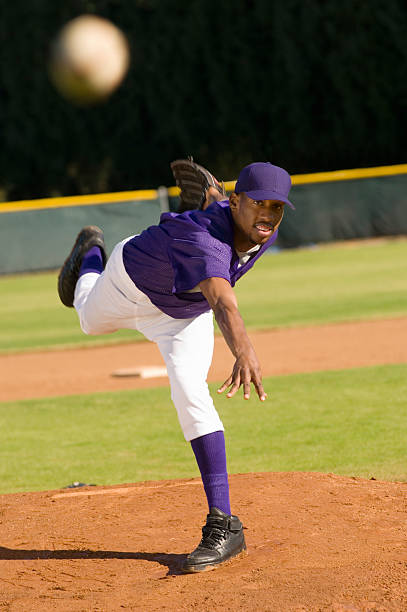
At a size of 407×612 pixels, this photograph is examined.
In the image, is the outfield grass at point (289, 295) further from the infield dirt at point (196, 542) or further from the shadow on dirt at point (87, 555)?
the shadow on dirt at point (87, 555)

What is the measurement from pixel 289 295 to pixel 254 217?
9.91 m

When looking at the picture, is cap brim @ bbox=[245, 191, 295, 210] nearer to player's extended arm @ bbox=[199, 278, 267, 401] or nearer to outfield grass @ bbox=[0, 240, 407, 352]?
player's extended arm @ bbox=[199, 278, 267, 401]

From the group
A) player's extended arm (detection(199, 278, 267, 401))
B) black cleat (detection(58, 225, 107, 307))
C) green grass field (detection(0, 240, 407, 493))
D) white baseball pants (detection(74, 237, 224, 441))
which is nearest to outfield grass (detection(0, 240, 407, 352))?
green grass field (detection(0, 240, 407, 493))

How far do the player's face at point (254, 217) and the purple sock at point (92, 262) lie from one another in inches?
67.1

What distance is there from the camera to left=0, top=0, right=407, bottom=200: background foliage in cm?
2247

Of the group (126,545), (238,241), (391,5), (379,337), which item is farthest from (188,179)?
(391,5)

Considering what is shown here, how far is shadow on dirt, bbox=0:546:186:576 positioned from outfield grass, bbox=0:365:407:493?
124cm

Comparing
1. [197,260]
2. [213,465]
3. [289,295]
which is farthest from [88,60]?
[213,465]

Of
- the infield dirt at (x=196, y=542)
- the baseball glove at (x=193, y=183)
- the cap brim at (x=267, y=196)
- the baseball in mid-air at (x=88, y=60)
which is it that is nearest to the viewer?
the infield dirt at (x=196, y=542)

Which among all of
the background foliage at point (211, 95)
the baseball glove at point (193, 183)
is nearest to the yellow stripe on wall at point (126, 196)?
the background foliage at point (211, 95)

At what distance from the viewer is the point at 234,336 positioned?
11.5 ft

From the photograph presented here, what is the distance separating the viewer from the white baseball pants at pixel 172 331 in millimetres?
3789

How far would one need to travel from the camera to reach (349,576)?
3.40m

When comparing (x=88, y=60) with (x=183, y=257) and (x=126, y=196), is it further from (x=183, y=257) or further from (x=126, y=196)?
(x=183, y=257)
